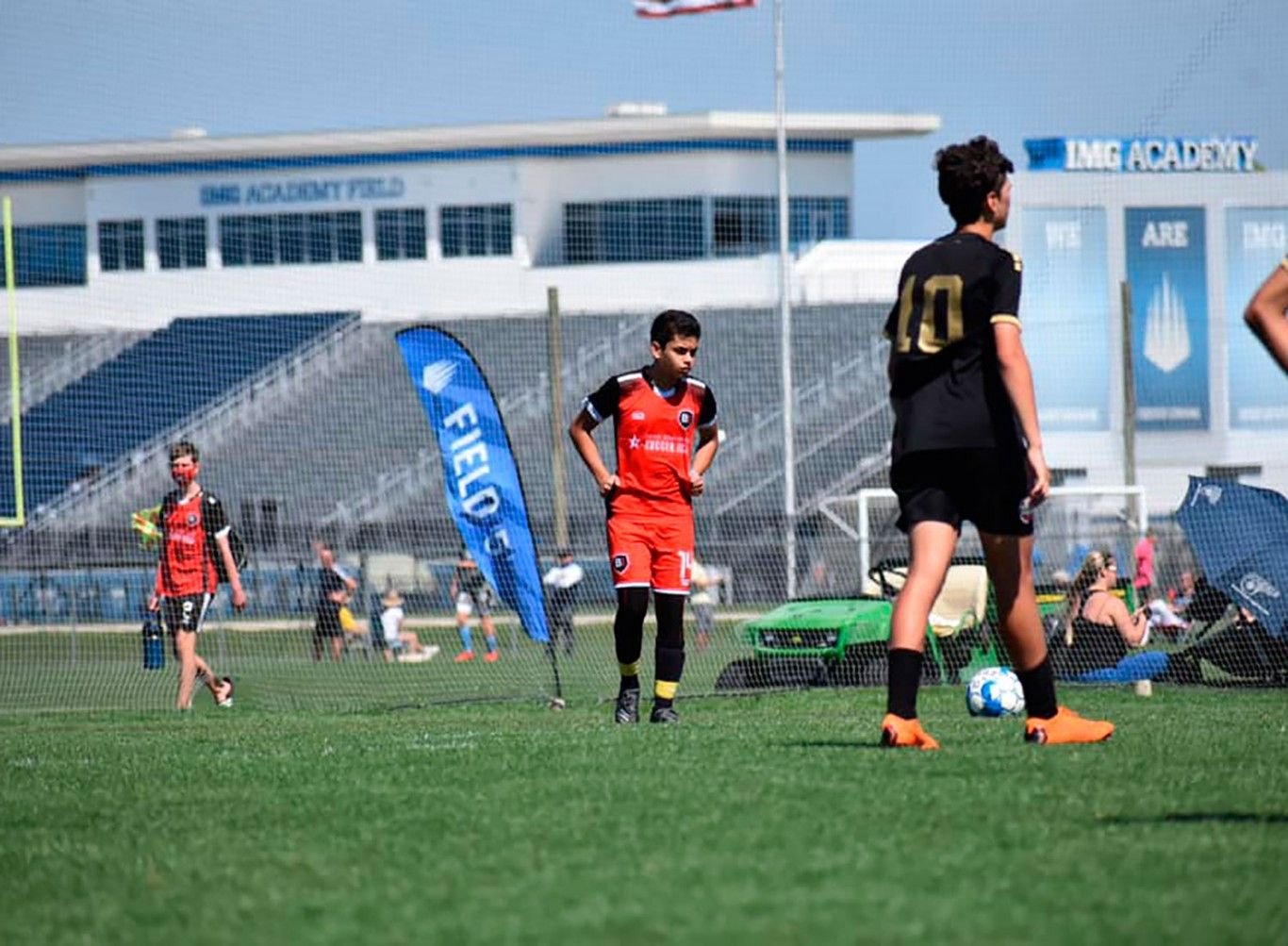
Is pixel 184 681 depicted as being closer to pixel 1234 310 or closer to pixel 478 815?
pixel 478 815

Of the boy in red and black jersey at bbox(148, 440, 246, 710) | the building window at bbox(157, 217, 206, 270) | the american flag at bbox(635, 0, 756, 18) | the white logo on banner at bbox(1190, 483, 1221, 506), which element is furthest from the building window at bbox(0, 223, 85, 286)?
the white logo on banner at bbox(1190, 483, 1221, 506)

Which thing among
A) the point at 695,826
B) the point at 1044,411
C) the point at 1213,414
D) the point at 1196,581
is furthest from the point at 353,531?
the point at 695,826

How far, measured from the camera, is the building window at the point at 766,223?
56875 millimetres

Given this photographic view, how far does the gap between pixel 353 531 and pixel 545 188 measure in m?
25.5

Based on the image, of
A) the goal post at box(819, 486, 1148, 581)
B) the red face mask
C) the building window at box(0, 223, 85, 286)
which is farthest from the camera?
the building window at box(0, 223, 85, 286)

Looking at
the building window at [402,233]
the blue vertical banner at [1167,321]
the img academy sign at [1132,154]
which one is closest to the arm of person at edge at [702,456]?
the blue vertical banner at [1167,321]

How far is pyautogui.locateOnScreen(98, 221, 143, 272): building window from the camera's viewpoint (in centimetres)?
5872

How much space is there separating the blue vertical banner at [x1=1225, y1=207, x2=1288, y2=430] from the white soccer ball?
25231 mm

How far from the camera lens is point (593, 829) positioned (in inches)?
219

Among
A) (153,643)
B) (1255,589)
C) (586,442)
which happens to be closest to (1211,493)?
(1255,589)

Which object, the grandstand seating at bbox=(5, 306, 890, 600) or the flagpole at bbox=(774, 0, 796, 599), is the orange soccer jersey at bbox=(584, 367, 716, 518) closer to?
the flagpole at bbox=(774, 0, 796, 599)

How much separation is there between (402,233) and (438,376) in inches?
1706

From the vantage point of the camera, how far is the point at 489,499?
49.1ft

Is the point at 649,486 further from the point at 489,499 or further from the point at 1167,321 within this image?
the point at 1167,321
